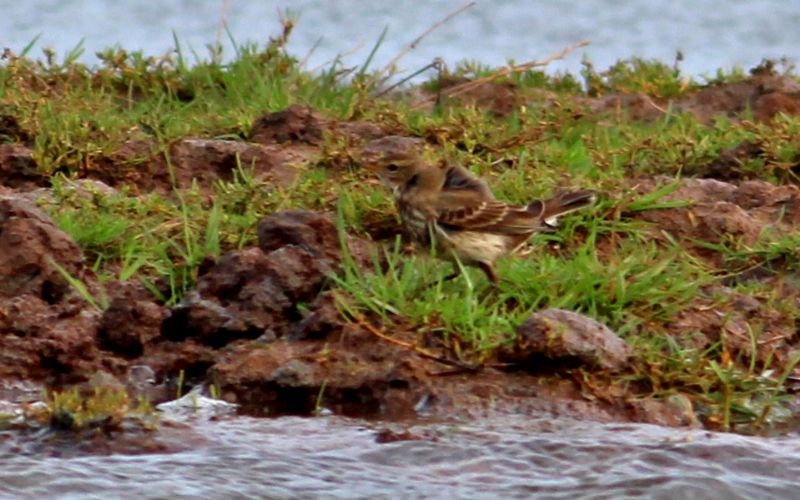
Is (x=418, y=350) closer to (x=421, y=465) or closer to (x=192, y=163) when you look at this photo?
(x=421, y=465)

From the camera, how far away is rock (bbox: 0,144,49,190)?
28.7 feet

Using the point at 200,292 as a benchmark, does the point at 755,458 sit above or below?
below

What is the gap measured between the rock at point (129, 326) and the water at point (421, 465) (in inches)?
27.9

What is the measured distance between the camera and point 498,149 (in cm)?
938

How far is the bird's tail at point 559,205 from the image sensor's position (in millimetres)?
7914

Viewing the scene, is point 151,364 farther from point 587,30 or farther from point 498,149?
point 587,30

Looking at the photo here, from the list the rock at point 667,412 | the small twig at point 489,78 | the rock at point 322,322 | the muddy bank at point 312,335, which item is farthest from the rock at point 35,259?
the small twig at point 489,78

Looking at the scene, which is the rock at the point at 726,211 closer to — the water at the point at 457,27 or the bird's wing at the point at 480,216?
the bird's wing at the point at 480,216

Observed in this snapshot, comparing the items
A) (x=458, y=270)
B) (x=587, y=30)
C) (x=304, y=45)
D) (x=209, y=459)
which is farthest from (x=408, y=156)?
(x=587, y=30)

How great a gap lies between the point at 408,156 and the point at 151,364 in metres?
1.57

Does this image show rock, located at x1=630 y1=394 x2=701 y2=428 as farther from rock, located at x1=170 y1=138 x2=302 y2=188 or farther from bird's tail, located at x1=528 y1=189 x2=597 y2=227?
rock, located at x1=170 y1=138 x2=302 y2=188

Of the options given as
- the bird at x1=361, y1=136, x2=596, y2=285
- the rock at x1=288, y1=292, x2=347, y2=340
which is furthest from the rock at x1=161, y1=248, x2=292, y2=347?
the bird at x1=361, y1=136, x2=596, y2=285

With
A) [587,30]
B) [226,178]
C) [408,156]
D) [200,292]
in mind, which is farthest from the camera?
[587,30]

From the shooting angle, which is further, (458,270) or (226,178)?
(226,178)
